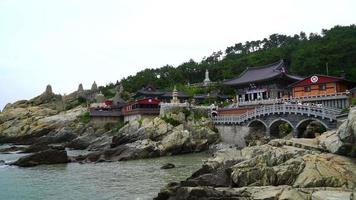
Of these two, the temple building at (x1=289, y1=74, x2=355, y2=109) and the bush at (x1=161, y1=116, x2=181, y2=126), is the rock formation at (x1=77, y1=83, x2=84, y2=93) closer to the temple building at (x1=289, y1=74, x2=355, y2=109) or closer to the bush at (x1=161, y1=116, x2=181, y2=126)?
the bush at (x1=161, y1=116, x2=181, y2=126)

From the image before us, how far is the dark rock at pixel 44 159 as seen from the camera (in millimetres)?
48656

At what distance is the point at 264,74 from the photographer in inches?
2662

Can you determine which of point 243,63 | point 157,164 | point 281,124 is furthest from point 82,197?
point 243,63

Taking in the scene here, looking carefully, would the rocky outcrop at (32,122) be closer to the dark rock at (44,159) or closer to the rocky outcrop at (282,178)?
the dark rock at (44,159)

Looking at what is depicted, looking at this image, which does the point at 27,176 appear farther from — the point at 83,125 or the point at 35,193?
the point at 83,125

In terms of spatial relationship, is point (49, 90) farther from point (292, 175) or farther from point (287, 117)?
point (292, 175)

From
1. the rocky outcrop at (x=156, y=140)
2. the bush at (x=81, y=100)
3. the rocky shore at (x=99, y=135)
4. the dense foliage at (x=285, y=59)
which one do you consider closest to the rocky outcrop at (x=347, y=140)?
the rocky outcrop at (x=156, y=140)

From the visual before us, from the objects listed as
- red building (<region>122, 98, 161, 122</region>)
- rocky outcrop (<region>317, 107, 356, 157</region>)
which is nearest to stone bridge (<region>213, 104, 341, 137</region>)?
rocky outcrop (<region>317, 107, 356, 157</region>)

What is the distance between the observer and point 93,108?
3246 inches

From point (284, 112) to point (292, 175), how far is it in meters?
25.9

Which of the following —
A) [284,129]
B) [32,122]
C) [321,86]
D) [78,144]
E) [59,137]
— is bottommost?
[78,144]

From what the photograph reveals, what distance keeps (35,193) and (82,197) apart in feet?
16.8

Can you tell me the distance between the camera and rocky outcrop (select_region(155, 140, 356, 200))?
71.8ft

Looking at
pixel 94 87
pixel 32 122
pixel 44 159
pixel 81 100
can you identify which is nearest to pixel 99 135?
pixel 32 122
